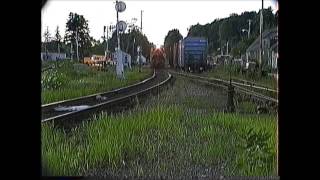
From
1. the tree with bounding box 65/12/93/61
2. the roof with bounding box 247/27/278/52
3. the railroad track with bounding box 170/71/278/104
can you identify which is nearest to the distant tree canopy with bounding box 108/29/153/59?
the tree with bounding box 65/12/93/61

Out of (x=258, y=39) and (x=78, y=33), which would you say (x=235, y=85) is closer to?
(x=258, y=39)

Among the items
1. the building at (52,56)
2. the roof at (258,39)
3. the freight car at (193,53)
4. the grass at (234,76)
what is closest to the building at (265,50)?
the roof at (258,39)

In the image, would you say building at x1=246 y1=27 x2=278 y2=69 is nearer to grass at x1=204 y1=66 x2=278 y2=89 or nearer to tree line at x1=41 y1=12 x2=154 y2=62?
grass at x1=204 y1=66 x2=278 y2=89

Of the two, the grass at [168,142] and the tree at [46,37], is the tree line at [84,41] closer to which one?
the tree at [46,37]

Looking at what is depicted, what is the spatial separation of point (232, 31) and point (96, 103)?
1617 millimetres

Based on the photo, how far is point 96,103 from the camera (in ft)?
14.8

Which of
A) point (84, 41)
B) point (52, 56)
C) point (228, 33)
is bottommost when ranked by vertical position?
point (52, 56)

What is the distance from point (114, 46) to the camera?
468 cm

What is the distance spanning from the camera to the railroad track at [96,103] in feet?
14.2

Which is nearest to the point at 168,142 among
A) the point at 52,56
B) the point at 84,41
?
the point at 84,41

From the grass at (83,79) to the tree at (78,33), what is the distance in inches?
12.6
